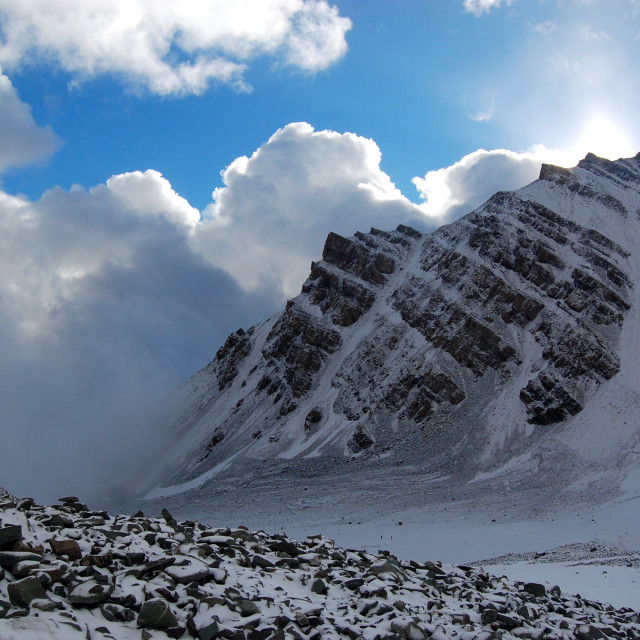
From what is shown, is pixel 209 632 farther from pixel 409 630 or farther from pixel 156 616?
pixel 409 630

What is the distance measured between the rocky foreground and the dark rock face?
2437 inches

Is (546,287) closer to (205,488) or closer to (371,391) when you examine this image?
(371,391)

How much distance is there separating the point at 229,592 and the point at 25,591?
14.8 ft

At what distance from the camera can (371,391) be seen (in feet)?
331

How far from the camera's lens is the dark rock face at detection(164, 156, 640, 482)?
89312mm

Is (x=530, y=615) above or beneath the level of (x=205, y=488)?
above

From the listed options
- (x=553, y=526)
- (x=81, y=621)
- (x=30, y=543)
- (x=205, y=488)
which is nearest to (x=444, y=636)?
(x=81, y=621)

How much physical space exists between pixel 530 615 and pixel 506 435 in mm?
68819

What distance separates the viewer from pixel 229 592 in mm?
13797

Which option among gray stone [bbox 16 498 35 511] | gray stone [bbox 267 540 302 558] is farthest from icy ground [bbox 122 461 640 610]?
gray stone [bbox 16 498 35 511]

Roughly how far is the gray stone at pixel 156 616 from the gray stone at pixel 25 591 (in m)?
1.94

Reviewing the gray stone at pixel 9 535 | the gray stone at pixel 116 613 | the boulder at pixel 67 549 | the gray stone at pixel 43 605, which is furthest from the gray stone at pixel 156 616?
the gray stone at pixel 9 535

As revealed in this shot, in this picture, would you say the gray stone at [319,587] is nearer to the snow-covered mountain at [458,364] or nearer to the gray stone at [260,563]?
the gray stone at [260,563]

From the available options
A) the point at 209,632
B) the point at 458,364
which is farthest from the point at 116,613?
the point at 458,364
